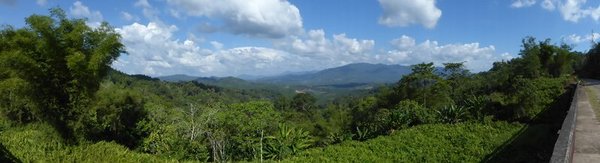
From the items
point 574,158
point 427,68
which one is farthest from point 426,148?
point 427,68

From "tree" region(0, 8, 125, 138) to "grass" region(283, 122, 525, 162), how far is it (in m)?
8.70

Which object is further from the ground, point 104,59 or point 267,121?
point 104,59

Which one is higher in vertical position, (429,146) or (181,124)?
(181,124)

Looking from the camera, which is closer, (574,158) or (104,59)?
(574,158)

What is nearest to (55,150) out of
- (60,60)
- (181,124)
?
(60,60)

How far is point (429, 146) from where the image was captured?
755 inches

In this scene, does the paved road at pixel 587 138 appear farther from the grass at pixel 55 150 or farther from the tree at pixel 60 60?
the tree at pixel 60 60

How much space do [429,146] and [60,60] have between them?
15254 mm

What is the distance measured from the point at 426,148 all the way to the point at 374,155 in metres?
2.20

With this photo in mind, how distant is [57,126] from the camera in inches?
754

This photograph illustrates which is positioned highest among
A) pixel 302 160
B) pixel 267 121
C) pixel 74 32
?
pixel 74 32

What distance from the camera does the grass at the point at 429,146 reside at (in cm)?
1788

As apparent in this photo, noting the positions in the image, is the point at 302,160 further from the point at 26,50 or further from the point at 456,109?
the point at 26,50

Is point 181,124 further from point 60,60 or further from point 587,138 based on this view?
point 587,138
